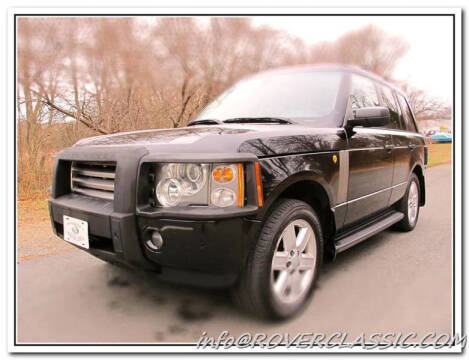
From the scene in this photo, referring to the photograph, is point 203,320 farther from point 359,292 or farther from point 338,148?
point 338,148

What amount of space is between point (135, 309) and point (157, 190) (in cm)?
A: 100

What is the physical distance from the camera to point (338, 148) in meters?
2.66

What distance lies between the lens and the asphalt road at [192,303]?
2.16 meters

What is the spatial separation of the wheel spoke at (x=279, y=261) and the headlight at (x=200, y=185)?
0.50m

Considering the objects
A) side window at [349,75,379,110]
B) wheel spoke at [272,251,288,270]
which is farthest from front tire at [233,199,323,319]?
side window at [349,75,379,110]

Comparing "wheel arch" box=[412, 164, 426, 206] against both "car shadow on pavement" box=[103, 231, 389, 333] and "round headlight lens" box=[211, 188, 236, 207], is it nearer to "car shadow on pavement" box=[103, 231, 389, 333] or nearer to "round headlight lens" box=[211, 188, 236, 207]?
"car shadow on pavement" box=[103, 231, 389, 333]

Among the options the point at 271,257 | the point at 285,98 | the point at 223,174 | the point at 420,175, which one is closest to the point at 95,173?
the point at 223,174

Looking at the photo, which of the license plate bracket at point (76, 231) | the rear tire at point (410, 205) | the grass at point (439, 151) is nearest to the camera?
the license plate bracket at point (76, 231)

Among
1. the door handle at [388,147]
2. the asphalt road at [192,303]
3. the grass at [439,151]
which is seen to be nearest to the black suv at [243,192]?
the asphalt road at [192,303]

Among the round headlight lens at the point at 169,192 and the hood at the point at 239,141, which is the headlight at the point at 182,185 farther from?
the hood at the point at 239,141

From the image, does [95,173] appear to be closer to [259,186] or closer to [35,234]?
[259,186]

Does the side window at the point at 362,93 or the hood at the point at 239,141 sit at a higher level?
the side window at the point at 362,93

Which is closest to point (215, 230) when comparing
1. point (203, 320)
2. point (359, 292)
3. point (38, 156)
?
point (203, 320)

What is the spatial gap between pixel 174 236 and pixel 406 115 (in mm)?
3815
